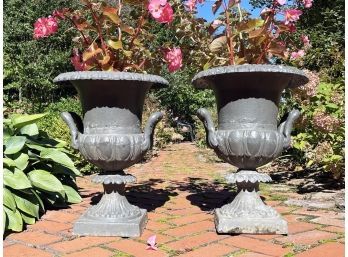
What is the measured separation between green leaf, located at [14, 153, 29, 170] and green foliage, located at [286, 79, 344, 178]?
251 cm

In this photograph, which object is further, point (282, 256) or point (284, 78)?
point (284, 78)

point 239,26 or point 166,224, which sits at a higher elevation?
point 239,26

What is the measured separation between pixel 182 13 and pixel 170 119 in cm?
1113

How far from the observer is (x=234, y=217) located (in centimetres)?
278

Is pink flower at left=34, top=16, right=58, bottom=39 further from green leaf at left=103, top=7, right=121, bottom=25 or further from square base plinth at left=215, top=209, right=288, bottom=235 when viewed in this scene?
square base plinth at left=215, top=209, right=288, bottom=235

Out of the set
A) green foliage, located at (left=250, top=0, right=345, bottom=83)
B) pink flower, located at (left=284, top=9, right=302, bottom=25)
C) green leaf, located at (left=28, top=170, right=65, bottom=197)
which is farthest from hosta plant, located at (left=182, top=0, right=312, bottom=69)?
green foliage, located at (left=250, top=0, right=345, bottom=83)

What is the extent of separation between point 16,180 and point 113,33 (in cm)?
116

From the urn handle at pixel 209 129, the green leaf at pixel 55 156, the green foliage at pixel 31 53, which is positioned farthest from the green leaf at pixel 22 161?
the green foliage at pixel 31 53

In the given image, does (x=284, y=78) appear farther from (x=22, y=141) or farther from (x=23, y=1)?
(x=23, y=1)

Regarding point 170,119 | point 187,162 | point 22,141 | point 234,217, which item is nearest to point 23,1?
point 170,119

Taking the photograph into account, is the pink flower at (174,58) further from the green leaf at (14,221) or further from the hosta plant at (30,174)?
the green leaf at (14,221)

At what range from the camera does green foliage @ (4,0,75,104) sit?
13594mm

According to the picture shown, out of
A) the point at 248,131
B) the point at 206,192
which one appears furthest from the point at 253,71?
the point at 206,192

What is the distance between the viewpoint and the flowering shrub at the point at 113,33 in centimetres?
271
